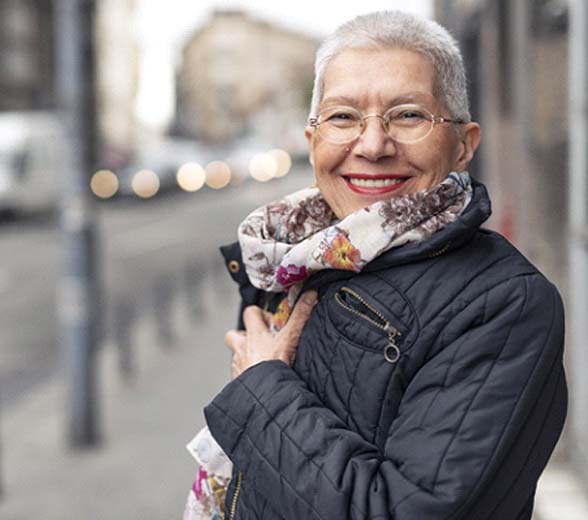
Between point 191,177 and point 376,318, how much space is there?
32.7m

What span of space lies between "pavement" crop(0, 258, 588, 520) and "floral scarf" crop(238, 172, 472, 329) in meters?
3.09

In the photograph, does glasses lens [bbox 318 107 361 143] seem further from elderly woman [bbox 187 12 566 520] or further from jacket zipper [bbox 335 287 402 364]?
jacket zipper [bbox 335 287 402 364]

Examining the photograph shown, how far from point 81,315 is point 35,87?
43198 millimetres

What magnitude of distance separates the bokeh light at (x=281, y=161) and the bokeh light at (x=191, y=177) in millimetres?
8618

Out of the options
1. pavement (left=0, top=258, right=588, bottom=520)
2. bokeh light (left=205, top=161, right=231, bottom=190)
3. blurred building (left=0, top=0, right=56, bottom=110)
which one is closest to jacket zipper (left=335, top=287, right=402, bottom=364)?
pavement (left=0, top=258, right=588, bottom=520)

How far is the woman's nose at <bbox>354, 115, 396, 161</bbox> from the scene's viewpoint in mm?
1577

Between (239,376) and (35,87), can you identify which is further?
(35,87)

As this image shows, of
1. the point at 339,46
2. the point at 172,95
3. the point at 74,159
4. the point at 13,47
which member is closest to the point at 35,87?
the point at 13,47

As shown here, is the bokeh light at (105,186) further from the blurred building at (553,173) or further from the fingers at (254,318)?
the fingers at (254,318)

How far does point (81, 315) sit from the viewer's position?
6598 mm

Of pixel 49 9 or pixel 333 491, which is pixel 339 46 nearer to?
pixel 333 491

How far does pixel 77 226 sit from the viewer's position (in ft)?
21.6

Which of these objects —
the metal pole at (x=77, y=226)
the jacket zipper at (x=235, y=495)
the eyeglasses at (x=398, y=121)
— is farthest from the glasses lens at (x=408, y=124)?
the metal pole at (x=77, y=226)

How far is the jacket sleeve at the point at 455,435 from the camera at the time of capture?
140cm
